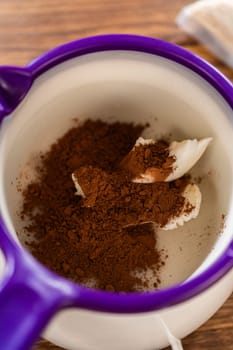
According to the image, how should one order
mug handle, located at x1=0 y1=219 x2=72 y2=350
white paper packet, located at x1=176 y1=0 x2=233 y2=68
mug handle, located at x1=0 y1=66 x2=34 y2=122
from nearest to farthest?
mug handle, located at x1=0 y1=219 x2=72 y2=350 < mug handle, located at x1=0 y1=66 x2=34 y2=122 < white paper packet, located at x1=176 y1=0 x2=233 y2=68

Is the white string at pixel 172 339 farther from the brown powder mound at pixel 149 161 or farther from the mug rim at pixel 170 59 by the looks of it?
the brown powder mound at pixel 149 161

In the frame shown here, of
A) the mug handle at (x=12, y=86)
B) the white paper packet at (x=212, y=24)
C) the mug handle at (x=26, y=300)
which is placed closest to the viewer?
the mug handle at (x=26, y=300)

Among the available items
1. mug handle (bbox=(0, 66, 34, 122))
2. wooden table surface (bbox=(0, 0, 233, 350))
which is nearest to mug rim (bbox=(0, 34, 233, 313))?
mug handle (bbox=(0, 66, 34, 122))

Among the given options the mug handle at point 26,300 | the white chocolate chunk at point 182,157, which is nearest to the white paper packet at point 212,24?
the white chocolate chunk at point 182,157

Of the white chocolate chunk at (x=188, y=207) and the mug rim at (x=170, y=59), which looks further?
the white chocolate chunk at (x=188, y=207)

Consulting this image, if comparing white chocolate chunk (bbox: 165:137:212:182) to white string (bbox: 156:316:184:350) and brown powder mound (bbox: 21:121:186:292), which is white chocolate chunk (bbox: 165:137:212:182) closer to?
brown powder mound (bbox: 21:121:186:292)

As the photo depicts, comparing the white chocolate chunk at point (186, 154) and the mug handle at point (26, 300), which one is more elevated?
the white chocolate chunk at point (186, 154)

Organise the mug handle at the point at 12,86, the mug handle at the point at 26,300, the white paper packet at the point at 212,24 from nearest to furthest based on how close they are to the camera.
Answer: the mug handle at the point at 26,300, the mug handle at the point at 12,86, the white paper packet at the point at 212,24

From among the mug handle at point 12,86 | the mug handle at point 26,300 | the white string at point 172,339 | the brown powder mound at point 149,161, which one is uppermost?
the mug handle at point 12,86
